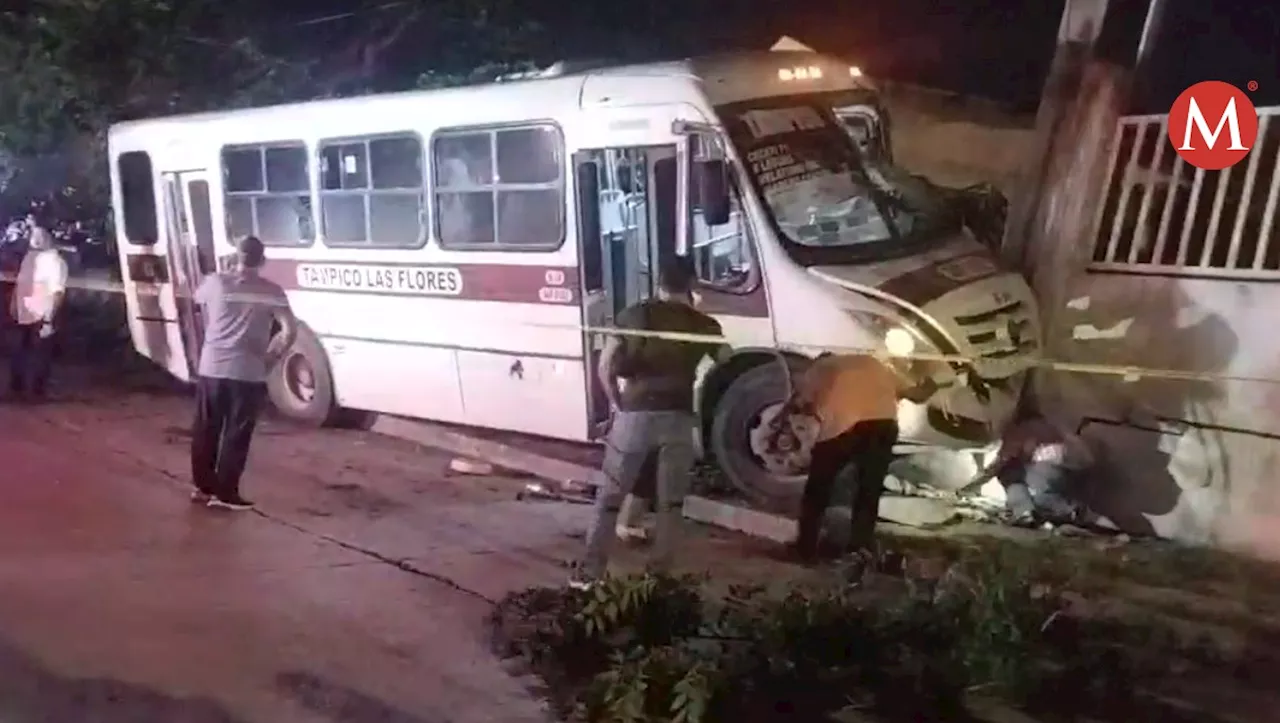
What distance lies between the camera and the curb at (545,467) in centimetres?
336

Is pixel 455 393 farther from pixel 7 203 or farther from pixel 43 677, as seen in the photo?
pixel 7 203

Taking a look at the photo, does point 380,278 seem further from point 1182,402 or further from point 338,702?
point 1182,402

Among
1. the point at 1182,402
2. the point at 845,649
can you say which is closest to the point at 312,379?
the point at 845,649

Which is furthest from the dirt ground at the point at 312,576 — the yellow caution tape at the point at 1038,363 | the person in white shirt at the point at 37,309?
the yellow caution tape at the point at 1038,363

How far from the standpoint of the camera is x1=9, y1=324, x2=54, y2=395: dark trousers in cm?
437

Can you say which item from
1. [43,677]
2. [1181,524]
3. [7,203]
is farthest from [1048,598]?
[7,203]

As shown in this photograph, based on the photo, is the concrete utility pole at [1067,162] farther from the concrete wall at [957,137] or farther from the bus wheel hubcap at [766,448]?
the bus wheel hubcap at [766,448]

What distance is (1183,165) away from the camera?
2.97 m

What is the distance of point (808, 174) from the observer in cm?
327

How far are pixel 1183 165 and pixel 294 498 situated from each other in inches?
93.1

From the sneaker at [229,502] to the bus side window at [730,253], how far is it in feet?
4.85

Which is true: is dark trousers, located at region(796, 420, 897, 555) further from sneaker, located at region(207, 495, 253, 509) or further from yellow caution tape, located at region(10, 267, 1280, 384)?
sneaker, located at region(207, 495, 253, 509)

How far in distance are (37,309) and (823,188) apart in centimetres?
253

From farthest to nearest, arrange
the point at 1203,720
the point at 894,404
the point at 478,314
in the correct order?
the point at 478,314
the point at 894,404
the point at 1203,720
